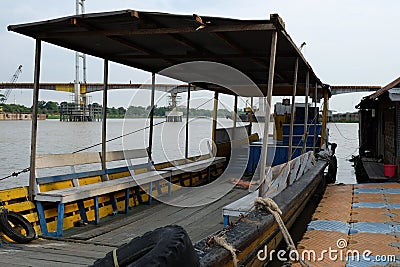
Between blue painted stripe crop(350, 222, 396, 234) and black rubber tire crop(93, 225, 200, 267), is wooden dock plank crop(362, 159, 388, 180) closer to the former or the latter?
blue painted stripe crop(350, 222, 396, 234)

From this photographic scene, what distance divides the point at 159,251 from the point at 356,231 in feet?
13.2

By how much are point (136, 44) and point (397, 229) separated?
169 inches

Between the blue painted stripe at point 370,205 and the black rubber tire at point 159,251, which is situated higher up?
the black rubber tire at point 159,251

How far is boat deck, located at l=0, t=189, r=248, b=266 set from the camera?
13.9 feet

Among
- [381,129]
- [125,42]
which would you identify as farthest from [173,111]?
[381,129]

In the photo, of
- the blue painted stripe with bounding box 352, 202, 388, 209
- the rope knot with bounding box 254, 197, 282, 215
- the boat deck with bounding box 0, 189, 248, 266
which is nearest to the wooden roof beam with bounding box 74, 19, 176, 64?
the boat deck with bounding box 0, 189, 248, 266

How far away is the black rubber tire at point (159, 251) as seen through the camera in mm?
2281

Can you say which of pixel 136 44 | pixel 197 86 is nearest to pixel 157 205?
pixel 136 44

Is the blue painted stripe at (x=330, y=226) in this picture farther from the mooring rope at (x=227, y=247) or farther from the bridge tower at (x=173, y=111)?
the bridge tower at (x=173, y=111)

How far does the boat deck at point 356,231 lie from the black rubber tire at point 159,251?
8.13ft

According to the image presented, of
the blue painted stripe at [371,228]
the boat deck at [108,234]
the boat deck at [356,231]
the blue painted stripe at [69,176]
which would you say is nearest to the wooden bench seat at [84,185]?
the blue painted stripe at [69,176]

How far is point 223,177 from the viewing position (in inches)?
434

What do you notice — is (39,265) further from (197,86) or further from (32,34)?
(197,86)

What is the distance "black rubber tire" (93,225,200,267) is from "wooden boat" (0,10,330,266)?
49 cm
